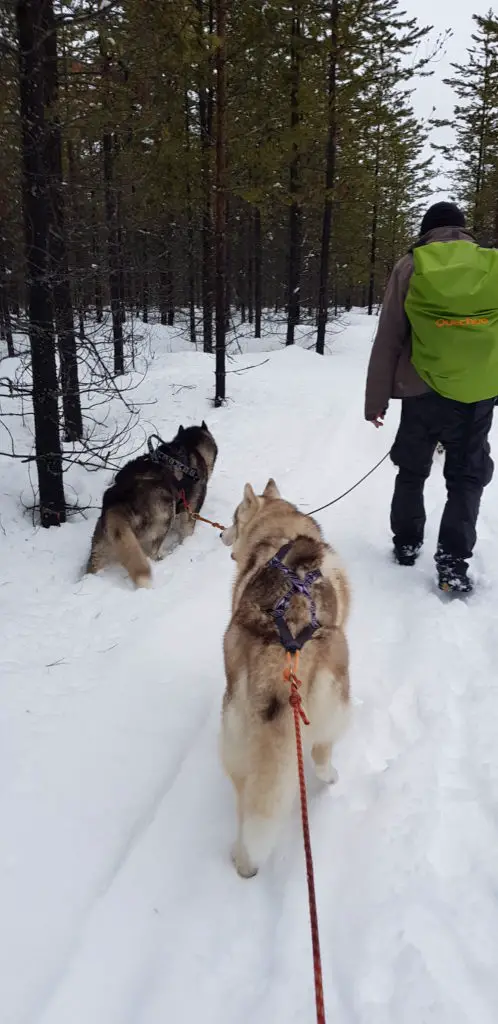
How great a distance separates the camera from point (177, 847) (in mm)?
2303

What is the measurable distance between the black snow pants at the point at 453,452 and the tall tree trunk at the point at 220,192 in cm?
692

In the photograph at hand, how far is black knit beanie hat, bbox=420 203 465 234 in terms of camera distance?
12.9 feet

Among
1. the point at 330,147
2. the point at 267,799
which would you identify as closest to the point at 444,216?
the point at 267,799

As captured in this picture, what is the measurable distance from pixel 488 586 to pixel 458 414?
1383mm

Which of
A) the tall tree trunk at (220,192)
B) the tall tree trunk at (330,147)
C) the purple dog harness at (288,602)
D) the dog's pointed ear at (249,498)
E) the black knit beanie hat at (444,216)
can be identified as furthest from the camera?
the tall tree trunk at (330,147)

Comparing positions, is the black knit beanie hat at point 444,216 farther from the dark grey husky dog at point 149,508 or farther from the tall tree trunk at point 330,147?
the tall tree trunk at point 330,147

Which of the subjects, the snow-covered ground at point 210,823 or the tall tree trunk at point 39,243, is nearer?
the snow-covered ground at point 210,823

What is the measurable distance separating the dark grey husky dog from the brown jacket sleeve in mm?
2225

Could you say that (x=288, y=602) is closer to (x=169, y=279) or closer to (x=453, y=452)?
(x=453, y=452)

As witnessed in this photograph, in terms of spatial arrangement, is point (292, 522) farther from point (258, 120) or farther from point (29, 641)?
point (258, 120)

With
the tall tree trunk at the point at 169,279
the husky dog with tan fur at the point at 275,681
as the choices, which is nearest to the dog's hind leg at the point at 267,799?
the husky dog with tan fur at the point at 275,681

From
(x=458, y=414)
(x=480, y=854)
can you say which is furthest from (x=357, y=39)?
(x=480, y=854)

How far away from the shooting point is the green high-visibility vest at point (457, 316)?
11.2ft

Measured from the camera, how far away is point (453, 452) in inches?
158
